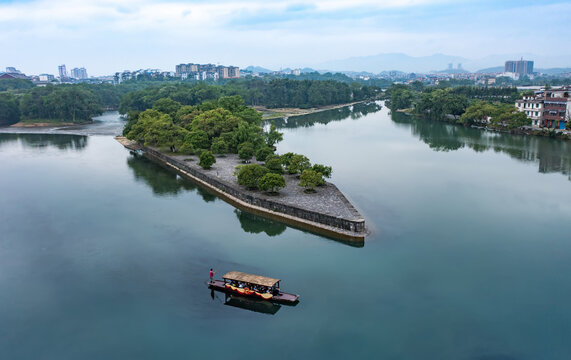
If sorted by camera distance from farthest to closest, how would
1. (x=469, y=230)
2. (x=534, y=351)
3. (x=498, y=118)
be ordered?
(x=498, y=118) < (x=469, y=230) < (x=534, y=351)

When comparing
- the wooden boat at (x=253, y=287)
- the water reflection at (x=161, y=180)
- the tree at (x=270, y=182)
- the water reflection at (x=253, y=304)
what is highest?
the tree at (x=270, y=182)

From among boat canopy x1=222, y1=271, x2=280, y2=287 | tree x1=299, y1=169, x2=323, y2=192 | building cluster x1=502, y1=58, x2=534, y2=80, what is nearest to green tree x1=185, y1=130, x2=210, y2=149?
tree x1=299, y1=169, x2=323, y2=192

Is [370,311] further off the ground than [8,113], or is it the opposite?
[8,113]

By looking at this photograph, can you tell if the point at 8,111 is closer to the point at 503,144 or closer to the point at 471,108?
the point at 471,108

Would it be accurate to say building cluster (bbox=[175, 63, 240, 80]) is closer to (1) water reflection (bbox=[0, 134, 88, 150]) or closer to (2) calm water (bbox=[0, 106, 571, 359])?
(1) water reflection (bbox=[0, 134, 88, 150])

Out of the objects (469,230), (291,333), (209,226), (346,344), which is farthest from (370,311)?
(209,226)

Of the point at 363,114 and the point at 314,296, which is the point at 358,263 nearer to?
the point at 314,296

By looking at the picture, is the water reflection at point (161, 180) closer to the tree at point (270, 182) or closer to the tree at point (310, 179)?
the tree at point (270, 182)

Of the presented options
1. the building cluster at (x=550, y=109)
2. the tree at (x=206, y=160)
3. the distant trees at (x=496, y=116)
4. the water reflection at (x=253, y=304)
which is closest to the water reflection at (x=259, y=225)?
the water reflection at (x=253, y=304)
